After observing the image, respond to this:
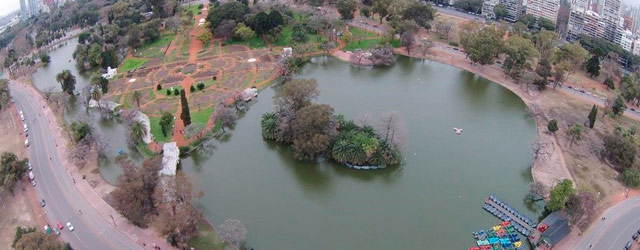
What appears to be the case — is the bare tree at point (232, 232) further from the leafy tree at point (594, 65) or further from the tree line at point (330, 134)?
the leafy tree at point (594, 65)

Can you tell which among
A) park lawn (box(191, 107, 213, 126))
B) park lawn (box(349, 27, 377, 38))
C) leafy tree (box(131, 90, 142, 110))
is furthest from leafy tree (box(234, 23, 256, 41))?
leafy tree (box(131, 90, 142, 110))

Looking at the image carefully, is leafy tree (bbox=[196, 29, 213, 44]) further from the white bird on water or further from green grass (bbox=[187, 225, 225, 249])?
green grass (bbox=[187, 225, 225, 249])

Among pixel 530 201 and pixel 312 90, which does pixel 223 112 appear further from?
pixel 530 201

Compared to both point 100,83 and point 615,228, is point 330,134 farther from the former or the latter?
point 100,83

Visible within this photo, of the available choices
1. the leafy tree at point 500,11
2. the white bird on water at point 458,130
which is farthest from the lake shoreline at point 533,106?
the leafy tree at point 500,11

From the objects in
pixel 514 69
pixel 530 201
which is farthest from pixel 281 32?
pixel 530 201

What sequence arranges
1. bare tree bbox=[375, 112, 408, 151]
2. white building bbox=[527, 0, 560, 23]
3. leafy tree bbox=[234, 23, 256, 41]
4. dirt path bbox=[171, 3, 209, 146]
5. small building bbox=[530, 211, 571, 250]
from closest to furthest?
small building bbox=[530, 211, 571, 250], bare tree bbox=[375, 112, 408, 151], dirt path bbox=[171, 3, 209, 146], leafy tree bbox=[234, 23, 256, 41], white building bbox=[527, 0, 560, 23]

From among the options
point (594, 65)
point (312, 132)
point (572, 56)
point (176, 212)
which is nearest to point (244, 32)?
point (312, 132)
